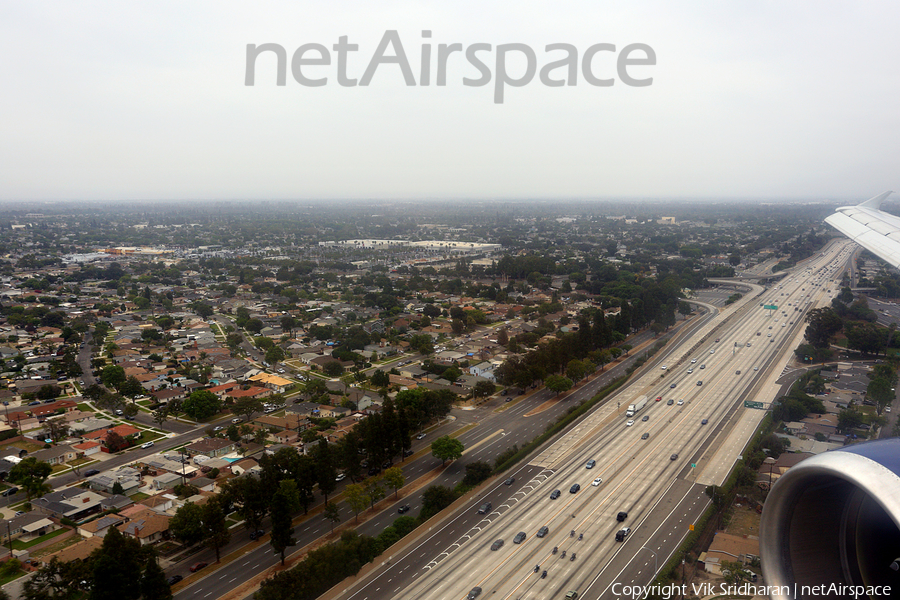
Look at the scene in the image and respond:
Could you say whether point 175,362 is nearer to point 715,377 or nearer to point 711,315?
point 715,377

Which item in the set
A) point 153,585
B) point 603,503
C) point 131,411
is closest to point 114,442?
point 131,411

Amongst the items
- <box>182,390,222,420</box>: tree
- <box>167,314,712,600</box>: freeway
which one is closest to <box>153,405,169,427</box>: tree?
<box>182,390,222,420</box>: tree

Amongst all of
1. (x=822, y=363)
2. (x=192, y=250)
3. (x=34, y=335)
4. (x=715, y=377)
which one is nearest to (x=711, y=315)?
(x=822, y=363)

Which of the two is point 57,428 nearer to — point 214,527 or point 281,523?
point 214,527

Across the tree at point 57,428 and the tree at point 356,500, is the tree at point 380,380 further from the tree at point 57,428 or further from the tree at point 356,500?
the tree at point 57,428

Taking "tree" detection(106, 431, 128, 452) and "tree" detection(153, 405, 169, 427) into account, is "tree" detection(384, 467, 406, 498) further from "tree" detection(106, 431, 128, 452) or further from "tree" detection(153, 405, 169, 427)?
"tree" detection(153, 405, 169, 427)

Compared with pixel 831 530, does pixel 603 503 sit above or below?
below
